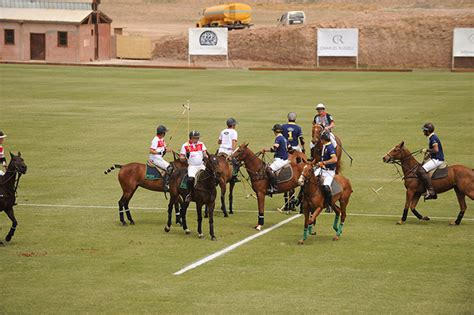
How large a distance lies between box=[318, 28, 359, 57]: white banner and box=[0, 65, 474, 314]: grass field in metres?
33.8

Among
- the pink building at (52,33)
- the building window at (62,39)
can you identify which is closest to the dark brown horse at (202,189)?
the pink building at (52,33)

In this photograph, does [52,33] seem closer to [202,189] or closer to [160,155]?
[160,155]

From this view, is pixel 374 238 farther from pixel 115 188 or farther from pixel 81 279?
pixel 115 188

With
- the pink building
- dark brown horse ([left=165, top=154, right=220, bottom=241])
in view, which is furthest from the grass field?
the pink building

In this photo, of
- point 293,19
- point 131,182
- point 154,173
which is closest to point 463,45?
point 293,19

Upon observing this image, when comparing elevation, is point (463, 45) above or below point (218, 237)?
above

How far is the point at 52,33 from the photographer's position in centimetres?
9388

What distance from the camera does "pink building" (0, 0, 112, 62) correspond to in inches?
3671

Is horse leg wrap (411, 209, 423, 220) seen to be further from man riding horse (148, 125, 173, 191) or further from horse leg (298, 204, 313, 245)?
man riding horse (148, 125, 173, 191)

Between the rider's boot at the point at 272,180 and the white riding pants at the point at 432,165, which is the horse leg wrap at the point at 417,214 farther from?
the rider's boot at the point at 272,180

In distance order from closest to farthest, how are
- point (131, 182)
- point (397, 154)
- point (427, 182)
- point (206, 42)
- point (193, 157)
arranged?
point (193, 157), point (131, 182), point (427, 182), point (397, 154), point (206, 42)

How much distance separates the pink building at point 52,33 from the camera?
9325cm

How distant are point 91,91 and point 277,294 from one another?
156 ft

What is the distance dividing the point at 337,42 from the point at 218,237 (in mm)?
67627
